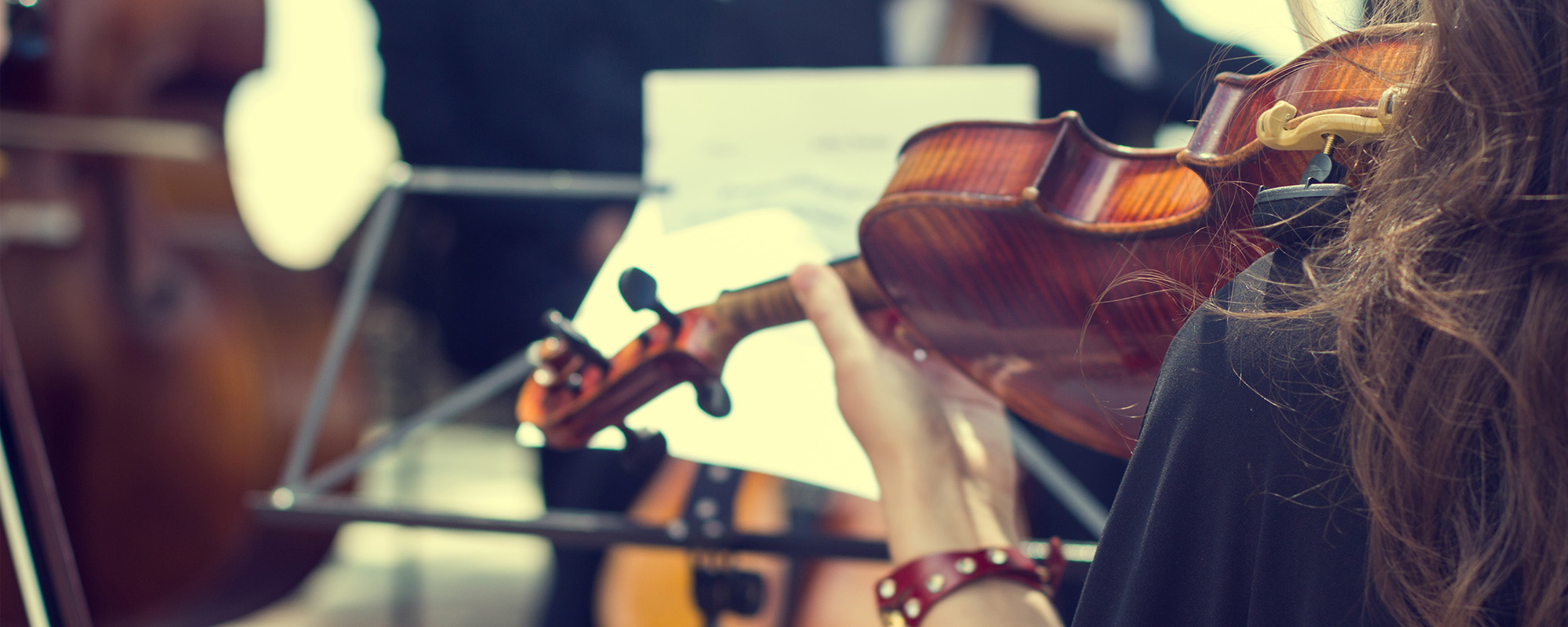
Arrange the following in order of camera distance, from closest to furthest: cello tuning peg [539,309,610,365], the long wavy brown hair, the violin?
1. the long wavy brown hair
2. the violin
3. cello tuning peg [539,309,610,365]

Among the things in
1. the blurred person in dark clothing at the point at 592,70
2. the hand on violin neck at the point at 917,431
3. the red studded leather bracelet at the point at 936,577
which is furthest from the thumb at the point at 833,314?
the blurred person in dark clothing at the point at 592,70

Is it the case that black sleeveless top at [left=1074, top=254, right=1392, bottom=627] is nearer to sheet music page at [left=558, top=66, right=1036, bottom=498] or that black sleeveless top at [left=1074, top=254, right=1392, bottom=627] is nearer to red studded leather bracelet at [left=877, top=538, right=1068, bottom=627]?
red studded leather bracelet at [left=877, top=538, right=1068, bottom=627]

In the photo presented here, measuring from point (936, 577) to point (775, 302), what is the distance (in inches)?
6.8

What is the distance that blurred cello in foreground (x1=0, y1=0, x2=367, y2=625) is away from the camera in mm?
971

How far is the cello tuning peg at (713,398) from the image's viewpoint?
512 millimetres

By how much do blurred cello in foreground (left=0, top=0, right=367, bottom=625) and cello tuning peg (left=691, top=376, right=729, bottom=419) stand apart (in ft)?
2.26

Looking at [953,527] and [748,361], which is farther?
[748,361]

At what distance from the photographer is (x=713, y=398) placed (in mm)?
512

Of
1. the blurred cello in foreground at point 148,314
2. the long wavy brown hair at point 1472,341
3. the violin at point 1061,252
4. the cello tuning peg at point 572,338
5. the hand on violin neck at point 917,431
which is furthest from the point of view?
the blurred cello in foreground at point 148,314

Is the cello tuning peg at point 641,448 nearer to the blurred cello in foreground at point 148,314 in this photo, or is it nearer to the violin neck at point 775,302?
the violin neck at point 775,302

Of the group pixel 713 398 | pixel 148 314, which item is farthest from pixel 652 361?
pixel 148 314

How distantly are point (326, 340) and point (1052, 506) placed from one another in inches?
32.5

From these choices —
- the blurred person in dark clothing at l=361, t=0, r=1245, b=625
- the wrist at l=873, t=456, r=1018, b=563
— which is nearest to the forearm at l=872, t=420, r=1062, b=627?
the wrist at l=873, t=456, r=1018, b=563

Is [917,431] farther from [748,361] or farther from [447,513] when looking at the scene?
[447,513]
